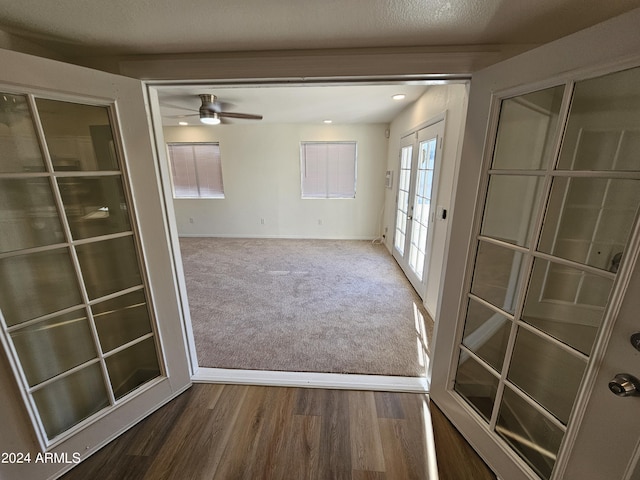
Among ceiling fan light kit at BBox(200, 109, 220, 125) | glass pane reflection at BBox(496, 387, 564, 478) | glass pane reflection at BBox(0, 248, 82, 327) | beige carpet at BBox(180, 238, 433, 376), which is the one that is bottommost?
beige carpet at BBox(180, 238, 433, 376)

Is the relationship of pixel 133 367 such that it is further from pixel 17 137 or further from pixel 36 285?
pixel 17 137

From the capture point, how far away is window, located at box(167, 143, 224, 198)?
5508 mm

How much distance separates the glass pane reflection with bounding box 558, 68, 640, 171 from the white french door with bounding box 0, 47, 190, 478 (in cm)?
195

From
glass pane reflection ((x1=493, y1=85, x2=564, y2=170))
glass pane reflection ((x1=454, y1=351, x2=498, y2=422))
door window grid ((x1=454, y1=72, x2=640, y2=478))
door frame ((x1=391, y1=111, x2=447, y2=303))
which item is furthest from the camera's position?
door frame ((x1=391, y1=111, x2=447, y2=303))

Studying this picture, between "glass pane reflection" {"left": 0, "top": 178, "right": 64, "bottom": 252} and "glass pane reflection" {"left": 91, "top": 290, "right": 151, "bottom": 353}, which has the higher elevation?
"glass pane reflection" {"left": 0, "top": 178, "right": 64, "bottom": 252}

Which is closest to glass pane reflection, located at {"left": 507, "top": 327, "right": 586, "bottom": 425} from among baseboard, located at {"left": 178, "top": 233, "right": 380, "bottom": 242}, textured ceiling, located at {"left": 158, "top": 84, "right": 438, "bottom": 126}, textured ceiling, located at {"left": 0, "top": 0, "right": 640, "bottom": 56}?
textured ceiling, located at {"left": 0, "top": 0, "right": 640, "bottom": 56}

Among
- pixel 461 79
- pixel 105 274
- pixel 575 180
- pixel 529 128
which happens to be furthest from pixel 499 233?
pixel 105 274

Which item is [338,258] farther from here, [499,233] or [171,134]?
[171,134]

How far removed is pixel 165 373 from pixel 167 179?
4.12 ft

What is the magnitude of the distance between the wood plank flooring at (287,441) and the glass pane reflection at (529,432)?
24 centimetres

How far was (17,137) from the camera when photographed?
3.52 feet

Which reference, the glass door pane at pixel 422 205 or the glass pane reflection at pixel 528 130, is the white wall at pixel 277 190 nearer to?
the glass door pane at pixel 422 205

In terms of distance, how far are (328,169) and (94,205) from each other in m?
4.47

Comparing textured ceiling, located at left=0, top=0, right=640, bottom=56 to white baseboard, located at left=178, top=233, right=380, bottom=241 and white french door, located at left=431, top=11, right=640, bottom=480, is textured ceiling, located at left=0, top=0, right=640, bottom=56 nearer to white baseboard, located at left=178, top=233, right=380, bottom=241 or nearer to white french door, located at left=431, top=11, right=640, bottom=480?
white french door, located at left=431, top=11, right=640, bottom=480
